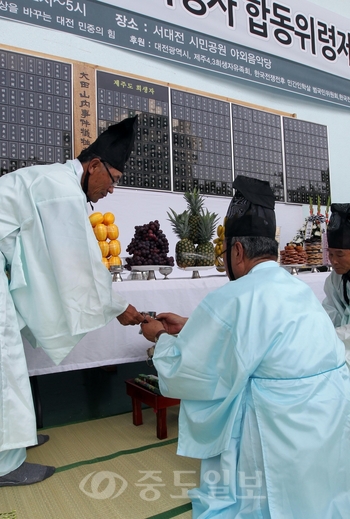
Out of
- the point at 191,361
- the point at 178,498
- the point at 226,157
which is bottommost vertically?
the point at 178,498

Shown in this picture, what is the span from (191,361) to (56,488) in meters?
0.91

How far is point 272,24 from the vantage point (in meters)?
4.70

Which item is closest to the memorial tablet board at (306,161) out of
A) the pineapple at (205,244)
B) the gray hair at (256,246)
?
the pineapple at (205,244)

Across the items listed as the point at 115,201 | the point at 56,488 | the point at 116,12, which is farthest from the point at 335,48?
the point at 56,488

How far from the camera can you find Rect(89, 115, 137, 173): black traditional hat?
2.08 metres

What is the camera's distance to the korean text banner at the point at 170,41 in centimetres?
353

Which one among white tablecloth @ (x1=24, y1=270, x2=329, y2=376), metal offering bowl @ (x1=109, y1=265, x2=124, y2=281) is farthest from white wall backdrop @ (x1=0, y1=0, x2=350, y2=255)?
white tablecloth @ (x1=24, y1=270, x2=329, y2=376)

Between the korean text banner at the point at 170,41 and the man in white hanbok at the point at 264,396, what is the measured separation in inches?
120

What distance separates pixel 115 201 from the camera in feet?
13.2

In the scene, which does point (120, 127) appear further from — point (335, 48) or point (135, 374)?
point (335, 48)

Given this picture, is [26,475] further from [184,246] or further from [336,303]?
[336,303]

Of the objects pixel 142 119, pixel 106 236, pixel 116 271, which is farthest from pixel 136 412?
pixel 142 119

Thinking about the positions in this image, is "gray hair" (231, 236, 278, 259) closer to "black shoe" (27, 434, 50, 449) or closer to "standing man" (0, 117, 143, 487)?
"standing man" (0, 117, 143, 487)

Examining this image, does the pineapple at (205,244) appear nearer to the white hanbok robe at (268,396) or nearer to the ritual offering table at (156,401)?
the ritual offering table at (156,401)
